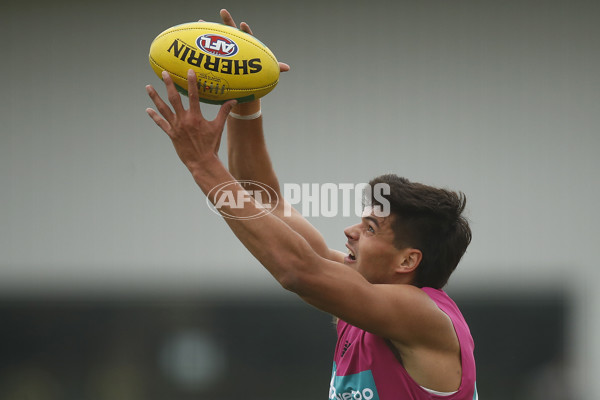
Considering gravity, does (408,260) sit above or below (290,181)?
above

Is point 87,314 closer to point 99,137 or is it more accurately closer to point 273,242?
point 99,137

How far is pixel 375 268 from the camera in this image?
2535 millimetres

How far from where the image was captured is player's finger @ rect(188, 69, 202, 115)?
216cm

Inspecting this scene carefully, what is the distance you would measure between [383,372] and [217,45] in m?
1.16

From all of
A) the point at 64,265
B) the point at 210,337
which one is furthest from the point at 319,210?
the point at 64,265

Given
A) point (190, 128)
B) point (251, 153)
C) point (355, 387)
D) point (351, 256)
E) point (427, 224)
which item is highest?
point (190, 128)

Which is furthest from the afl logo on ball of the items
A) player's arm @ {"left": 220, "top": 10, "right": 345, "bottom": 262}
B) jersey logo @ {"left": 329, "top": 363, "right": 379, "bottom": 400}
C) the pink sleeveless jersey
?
jersey logo @ {"left": 329, "top": 363, "right": 379, "bottom": 400}

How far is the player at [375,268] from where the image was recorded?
7.07 feet

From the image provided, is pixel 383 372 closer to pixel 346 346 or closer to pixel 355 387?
pixel 355 387

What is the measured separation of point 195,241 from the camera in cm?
570

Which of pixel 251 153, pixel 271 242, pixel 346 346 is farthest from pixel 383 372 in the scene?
pixel 251 153

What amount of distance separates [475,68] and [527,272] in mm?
1572

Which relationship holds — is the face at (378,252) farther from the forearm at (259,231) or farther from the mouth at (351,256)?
the forearm at (259,231)

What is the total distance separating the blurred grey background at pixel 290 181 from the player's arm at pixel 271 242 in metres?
3.28
